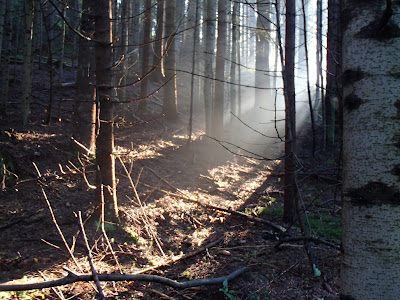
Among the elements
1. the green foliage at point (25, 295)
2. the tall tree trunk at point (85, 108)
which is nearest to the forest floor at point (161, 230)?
the green foliage at point (25, 295)

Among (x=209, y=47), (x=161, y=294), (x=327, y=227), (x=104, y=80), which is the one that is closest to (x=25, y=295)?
(x=161, y=294)

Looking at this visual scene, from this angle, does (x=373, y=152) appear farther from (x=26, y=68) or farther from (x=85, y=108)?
(x=26, y=68)

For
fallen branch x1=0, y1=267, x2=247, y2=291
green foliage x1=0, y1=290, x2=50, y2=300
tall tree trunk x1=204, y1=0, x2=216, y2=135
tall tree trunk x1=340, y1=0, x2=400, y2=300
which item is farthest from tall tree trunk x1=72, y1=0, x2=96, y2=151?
tall tree trunk x1=340, y1=0, x2=400, y2=300

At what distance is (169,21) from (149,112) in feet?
13.1

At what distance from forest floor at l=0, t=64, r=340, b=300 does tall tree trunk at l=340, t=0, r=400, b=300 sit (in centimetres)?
101

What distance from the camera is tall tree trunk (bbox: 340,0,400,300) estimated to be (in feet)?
4.75

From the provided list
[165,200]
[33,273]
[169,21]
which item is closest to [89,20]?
[165,200]

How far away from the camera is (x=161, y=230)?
5855 millimetres

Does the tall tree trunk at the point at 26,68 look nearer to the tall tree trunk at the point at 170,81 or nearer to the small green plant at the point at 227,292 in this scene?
the tall tree trunk at the point at 170,81

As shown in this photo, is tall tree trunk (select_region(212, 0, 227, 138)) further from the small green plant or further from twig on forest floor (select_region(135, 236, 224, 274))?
the small green plant

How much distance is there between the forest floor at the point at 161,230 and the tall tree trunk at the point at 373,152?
1.01 m

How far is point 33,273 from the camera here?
4.00 meters

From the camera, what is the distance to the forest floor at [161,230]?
389 centimetres

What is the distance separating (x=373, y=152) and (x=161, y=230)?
15.9 feet
